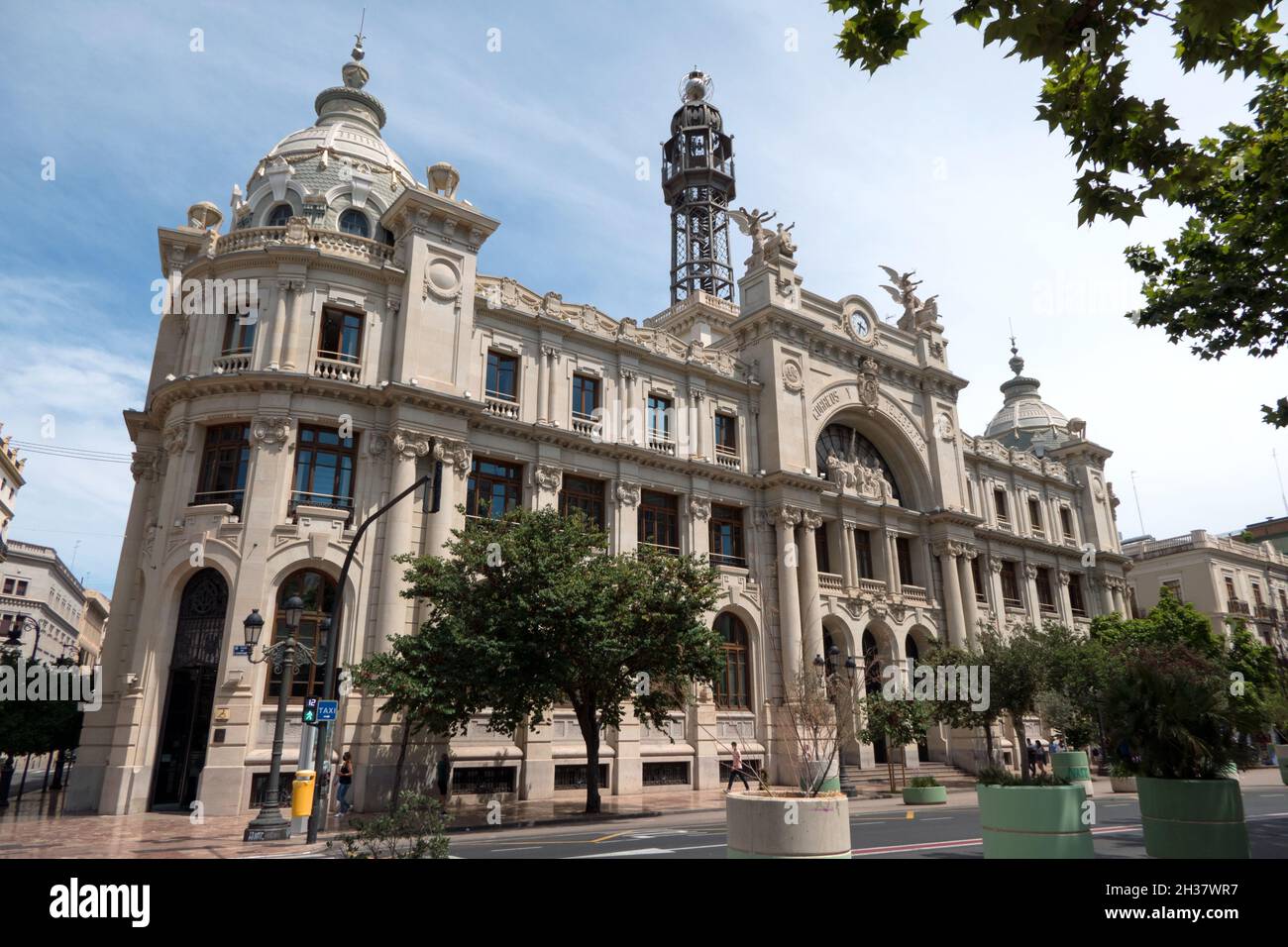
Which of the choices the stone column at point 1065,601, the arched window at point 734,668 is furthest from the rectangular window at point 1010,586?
the arched window at point 734,668

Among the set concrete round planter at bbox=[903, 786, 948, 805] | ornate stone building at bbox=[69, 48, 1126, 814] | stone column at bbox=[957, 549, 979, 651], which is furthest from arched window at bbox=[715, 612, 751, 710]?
stone column at bbox=[957, 549, 979, 651]

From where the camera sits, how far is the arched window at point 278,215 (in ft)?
96.7

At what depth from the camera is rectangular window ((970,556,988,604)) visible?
42.7m

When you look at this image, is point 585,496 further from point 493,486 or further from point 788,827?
point 788,827

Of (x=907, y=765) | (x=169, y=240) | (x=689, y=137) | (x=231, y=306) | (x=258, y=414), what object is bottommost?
(x=907, y=765)

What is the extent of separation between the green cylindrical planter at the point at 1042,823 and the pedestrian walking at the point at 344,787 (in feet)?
58.5

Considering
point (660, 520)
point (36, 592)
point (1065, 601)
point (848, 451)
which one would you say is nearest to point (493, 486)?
point (660, 520)

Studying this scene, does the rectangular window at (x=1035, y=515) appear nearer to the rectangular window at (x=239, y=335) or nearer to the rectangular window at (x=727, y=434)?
the rectangular window at (x=727, y=434)

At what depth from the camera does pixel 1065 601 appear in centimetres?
4819

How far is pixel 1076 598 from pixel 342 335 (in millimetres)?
45571
